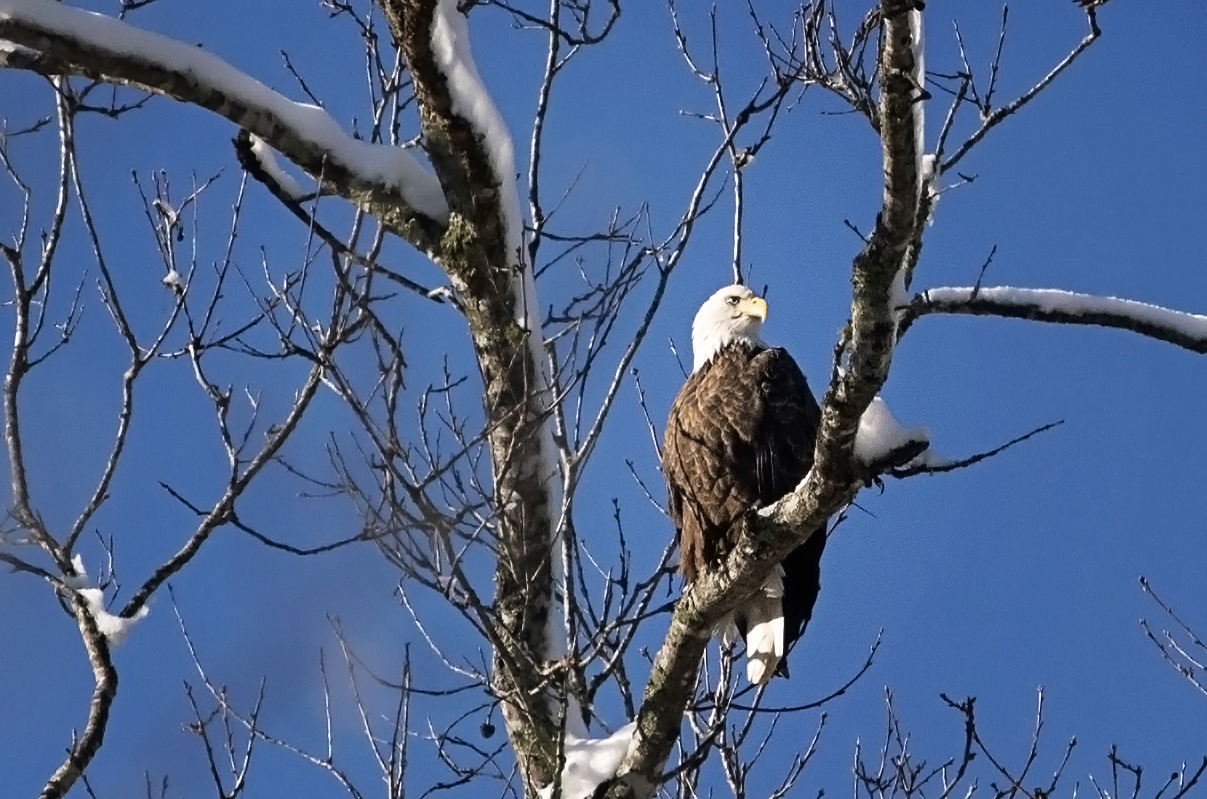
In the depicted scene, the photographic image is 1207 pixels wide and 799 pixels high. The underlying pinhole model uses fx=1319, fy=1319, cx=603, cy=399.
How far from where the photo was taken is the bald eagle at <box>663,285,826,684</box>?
14.1 feet

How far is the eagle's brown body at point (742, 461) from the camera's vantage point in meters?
4.37

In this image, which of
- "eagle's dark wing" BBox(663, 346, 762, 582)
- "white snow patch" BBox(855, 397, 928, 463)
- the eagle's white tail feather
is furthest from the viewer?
"eagle's dark wing" BBox(663, 346, 762, 582)

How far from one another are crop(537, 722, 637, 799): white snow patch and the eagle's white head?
1.91 meters

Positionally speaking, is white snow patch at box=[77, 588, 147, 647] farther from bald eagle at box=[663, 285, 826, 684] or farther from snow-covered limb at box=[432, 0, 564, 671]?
bald eagle at box=[663, 285, 826, 684]

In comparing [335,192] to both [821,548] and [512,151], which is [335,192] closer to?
[512,151]

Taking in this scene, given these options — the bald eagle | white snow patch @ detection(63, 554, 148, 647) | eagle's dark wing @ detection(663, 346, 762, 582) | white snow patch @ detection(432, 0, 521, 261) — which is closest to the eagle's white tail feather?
the bald eagle

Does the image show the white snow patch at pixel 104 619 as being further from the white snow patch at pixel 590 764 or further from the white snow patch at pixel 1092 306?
the white snow patch at pixel 1092 306

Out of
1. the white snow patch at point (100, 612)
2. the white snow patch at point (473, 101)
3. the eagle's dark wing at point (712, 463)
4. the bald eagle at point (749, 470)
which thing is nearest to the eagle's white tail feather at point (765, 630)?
the bald eagle at point (749, 470)

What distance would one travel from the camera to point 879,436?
2451 millimetres

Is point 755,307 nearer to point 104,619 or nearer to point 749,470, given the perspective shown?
point 749,470

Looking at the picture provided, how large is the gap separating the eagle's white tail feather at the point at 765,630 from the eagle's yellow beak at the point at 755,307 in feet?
3.46

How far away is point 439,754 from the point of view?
4.08 meters

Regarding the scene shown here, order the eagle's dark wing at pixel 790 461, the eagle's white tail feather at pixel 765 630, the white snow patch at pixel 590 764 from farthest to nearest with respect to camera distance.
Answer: the eagle's dark wing at pixel 790 461 < the eagle's white tail feather at pixel 765 630 < the white snow patch at pixel 590 764

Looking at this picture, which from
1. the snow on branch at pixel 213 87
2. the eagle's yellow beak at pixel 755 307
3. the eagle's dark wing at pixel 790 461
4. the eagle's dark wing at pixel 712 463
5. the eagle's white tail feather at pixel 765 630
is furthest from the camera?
the eagle's yellow beak at pixel 755 307
